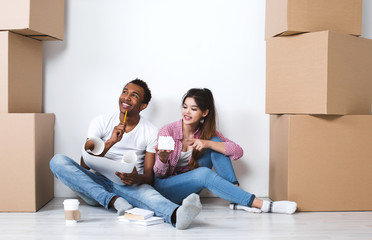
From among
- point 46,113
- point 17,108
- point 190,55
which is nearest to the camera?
point 17,108

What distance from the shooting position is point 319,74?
211cm

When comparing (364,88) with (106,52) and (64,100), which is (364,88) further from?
(64,100)

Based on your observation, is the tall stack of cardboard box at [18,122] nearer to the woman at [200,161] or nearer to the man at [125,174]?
the man at [125,174]

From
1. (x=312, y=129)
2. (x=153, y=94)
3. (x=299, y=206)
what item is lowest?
(x=299, y=206)

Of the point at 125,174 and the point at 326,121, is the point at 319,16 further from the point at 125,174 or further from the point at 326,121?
the point at 125,174

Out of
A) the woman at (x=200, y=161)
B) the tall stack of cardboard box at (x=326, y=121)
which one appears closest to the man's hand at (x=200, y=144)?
the woman at (x=200, y=161)

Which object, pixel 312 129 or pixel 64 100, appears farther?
pixel 64 100

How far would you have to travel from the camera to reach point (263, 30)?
255 cm

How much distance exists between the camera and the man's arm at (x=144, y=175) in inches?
81.6

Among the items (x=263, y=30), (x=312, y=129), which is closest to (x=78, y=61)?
(x=263, y=30)

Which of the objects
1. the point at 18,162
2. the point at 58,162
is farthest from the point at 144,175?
the point at 18,162

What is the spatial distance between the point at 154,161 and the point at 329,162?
37.4 inches

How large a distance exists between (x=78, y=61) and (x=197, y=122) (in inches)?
33.1

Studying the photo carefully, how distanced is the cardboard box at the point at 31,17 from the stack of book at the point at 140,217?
3.51 ft
